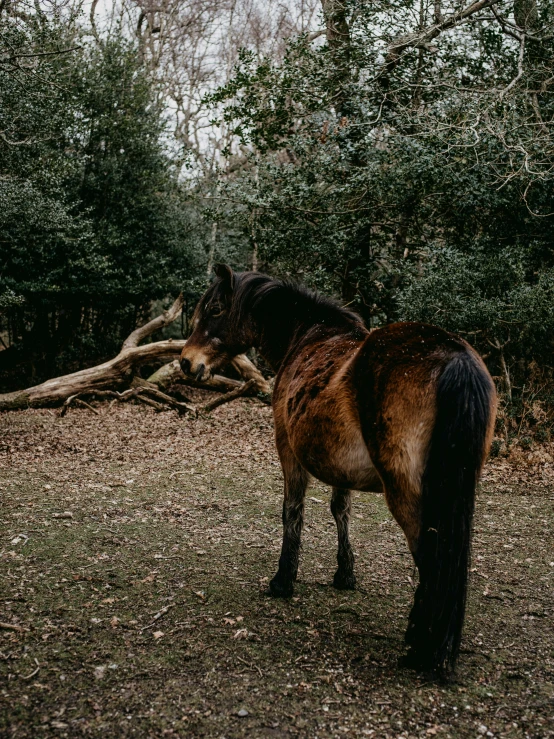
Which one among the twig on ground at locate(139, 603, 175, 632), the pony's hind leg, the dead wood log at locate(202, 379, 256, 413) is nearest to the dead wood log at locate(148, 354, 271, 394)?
the dead wood log at locate(202, 379, 256, 413)

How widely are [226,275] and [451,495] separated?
258 cm

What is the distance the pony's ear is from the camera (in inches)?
181

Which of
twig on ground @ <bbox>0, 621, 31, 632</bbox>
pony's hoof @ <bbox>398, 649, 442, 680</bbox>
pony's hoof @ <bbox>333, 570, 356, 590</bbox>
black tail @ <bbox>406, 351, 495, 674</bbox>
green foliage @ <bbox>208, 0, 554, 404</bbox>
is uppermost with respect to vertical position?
green foliage @ <bbox>208, 0, 554, 404</bbox>

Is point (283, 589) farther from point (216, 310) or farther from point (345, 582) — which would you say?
point (216, 310)

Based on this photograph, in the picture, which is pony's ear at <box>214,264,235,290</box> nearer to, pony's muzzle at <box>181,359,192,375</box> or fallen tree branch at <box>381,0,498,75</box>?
pony's muzzle at <box>181,359,192,375</box>

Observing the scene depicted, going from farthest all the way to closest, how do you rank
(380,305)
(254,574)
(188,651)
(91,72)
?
(91,72) → (380,305) → (254,574) → (188,651)

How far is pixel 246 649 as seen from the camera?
344cm

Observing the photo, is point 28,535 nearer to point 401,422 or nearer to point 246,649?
point 246,649

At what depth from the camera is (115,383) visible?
42.0 feet

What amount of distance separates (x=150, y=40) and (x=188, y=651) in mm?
22161

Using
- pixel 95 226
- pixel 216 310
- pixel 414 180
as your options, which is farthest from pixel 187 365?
pixel 95 226

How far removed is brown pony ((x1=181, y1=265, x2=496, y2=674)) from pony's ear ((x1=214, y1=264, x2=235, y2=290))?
30.9 inches

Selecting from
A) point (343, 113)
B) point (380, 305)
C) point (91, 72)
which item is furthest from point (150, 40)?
point (380, 305)

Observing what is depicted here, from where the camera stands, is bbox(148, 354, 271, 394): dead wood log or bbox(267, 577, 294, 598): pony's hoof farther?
bbox(148, 354, 271, 394): dead wood log
